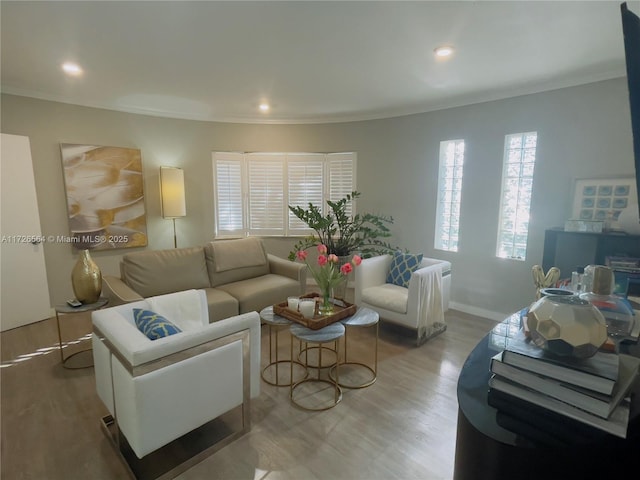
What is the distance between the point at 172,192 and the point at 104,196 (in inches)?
31.0

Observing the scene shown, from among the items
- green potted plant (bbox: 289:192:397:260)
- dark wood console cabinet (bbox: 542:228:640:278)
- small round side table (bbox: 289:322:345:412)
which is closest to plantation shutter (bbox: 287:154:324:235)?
green potted plant (bbox: 289:192:397:260)

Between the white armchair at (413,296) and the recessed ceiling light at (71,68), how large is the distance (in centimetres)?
321

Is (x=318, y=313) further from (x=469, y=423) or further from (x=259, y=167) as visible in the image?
(x=259, y=167)

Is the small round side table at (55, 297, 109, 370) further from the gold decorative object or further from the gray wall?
the gold decorative object

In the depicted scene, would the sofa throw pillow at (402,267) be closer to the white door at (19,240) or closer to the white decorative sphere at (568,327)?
the white decorative sphere at (568,327)

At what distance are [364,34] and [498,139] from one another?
2204 millimetres

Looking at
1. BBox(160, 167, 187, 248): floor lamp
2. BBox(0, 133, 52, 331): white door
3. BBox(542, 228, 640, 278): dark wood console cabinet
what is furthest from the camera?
BBox(160, 167, 187, 248): floor lamp

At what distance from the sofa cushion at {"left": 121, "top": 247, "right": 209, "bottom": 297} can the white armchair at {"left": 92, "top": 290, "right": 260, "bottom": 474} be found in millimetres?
1187

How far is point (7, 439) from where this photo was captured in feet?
6.50

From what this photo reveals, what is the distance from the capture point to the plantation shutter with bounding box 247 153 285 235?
5.06 metres

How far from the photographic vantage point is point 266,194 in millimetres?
5129

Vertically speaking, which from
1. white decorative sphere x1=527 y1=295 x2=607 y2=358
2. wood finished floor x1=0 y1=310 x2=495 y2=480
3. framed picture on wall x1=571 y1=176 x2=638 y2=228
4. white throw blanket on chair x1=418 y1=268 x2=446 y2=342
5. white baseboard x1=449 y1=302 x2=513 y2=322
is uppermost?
framed picture on wall x1=571 y1=176 x2=638 y2=228

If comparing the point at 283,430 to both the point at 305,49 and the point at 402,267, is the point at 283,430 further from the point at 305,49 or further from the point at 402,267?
the point at 305,49

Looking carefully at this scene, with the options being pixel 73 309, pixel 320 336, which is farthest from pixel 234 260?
pixel 320 336
